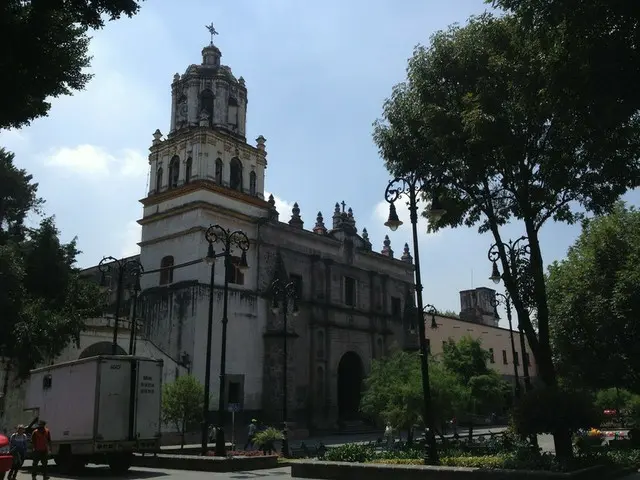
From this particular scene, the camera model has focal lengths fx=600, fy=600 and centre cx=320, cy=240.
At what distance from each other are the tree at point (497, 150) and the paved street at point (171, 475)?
6.99 m

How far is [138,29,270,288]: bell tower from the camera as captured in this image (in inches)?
1278

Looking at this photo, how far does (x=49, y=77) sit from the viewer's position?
10156 millimetres

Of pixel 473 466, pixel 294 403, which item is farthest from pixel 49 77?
pixel 294 403

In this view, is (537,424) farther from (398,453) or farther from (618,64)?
(618,64)

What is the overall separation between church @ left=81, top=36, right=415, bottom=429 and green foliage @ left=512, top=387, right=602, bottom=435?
56.2 ft

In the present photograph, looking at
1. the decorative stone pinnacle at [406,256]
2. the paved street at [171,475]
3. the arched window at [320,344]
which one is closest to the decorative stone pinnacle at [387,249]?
the decorative stone pinnacle at [406,256]

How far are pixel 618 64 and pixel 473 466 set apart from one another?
8.08 meters

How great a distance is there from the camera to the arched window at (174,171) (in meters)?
34.6

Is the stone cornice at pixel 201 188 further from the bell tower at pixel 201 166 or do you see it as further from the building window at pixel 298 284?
the building window at pixel 298 284

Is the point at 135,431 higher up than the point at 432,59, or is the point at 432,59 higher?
the point at 432,59

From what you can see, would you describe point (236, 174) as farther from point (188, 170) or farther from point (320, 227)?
point (320, 227)

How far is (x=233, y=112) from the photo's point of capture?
35.6 metres

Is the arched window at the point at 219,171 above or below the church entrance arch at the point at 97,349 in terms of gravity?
above

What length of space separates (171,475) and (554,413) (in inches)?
370
